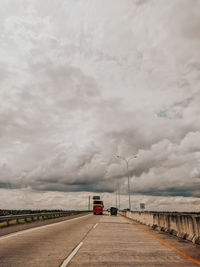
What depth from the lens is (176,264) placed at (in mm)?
7043

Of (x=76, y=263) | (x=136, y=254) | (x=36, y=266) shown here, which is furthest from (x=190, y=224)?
(x=36, y=266)

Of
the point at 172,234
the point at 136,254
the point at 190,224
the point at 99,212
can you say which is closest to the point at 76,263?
the point at 136,254

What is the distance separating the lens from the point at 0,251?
886 cm

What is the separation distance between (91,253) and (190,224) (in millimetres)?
5492

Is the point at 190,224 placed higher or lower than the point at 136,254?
higher

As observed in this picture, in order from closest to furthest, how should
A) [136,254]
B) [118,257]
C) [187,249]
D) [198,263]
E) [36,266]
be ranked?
1. [36,266]
2. [198,263]
3. [118,257]
4. [136,254]
5. [187,249]

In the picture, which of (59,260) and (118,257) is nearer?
(59,260)

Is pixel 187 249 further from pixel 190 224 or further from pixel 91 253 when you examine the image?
pixel 91 253

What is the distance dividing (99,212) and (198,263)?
2234 inches

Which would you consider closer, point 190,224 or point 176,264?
point 176,264

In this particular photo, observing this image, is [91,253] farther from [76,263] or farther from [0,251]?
[0,251]

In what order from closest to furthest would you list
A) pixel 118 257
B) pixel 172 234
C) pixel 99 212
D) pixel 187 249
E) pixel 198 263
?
pixel 198 263, pixel 118 257, pixel 187 249, pixel 172 234, pixel 99 212

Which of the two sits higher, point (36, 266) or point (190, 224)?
point (190, 224)

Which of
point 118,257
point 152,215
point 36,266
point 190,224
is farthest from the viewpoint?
point 152,215
